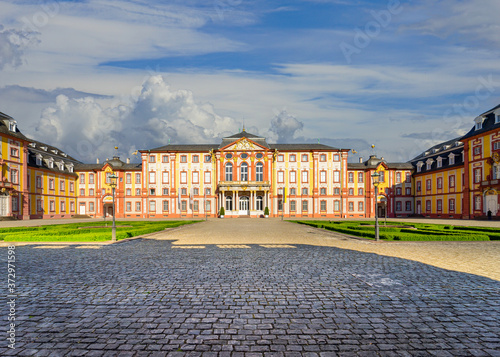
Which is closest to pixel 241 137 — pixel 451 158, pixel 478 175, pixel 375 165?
pixel 375 165

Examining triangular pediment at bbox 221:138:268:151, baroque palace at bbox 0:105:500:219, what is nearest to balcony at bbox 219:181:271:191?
baroque palace at bbox 0:105:500:219

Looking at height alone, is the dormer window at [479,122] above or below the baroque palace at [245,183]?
above

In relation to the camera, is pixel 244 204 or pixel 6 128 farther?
pixel 244 204

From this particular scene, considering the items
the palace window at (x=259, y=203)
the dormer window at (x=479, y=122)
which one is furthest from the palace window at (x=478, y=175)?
the palace window at (x=259, y=203)

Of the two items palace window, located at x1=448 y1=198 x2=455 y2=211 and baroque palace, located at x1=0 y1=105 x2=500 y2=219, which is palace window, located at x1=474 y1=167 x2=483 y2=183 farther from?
baroque palace, located at x1=0 y1=105 x2=500 y2=219

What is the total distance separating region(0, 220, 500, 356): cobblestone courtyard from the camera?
5297mm

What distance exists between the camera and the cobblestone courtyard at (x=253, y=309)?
530cm

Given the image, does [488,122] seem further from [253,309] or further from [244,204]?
[253,309]

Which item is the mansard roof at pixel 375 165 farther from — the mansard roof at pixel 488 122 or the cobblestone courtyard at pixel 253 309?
the cobblestone courtyard at pixel 253 309

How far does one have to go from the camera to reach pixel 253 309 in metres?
7.02

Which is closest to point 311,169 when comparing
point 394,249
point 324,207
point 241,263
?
point 324,207

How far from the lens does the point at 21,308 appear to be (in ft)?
23.2

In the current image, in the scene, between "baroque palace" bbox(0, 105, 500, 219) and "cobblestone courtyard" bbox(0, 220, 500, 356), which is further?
"baroque palace" bbox(0, 105, 500, 219)

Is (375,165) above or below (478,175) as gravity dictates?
above
